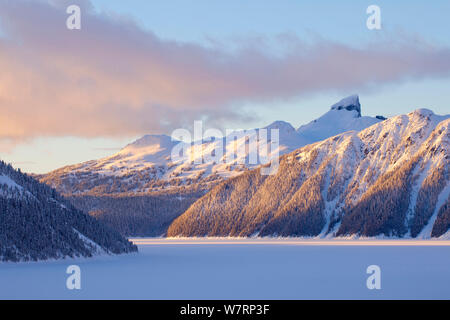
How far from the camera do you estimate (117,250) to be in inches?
4466

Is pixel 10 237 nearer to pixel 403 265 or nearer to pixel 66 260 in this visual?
pixel 66 260

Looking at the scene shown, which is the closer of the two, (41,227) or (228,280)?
(228,280)

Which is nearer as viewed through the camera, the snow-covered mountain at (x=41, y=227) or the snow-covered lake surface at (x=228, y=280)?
the snow-covered lake surface at (x=228, y=280)

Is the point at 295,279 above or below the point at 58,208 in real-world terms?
below

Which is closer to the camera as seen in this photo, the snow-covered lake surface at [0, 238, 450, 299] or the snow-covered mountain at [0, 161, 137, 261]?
the snow-covered lake surface at [0, 238, 450, 299]

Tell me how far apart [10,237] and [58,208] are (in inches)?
709

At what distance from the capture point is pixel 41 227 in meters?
97.4

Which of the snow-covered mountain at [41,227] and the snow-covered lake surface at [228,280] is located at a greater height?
the snow-covered mountain at [41,227]

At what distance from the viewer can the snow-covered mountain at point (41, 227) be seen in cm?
9238

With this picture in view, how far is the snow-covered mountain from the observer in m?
92.4

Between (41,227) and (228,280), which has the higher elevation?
(41,227)

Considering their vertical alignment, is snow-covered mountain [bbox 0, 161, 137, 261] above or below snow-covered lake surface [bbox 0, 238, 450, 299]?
above
